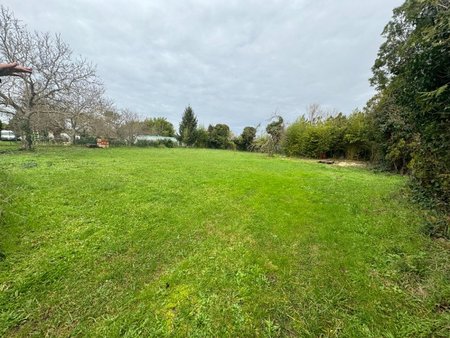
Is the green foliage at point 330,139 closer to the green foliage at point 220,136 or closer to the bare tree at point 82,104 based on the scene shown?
the green foliage at point 220,136

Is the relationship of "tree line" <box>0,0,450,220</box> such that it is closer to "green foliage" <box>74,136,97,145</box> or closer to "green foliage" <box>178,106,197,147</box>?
"green foliage" <box>74,136,97,145</box>

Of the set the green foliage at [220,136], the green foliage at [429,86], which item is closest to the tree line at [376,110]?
the green foliage at [429,86]

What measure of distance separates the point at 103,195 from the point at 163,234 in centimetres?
218

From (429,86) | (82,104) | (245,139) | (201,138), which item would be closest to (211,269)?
(429,86)

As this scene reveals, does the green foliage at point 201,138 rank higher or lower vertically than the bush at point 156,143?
higher

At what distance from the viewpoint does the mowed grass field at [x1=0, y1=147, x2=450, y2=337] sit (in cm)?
173

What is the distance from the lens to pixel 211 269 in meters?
2.41

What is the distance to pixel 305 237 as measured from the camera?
317 centimetres

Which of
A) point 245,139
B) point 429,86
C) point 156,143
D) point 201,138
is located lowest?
point 156,143

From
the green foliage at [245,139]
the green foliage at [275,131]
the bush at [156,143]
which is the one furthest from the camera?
the green foliage at [245,139]

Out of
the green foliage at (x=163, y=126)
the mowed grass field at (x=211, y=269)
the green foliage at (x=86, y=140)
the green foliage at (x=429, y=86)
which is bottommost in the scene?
the mowed grass field at (x=211, y=269)

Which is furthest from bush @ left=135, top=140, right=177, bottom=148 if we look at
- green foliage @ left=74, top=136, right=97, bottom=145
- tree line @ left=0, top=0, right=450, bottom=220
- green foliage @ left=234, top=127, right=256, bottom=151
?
green foliage @ left=234, top=127, right=256, bottom=151

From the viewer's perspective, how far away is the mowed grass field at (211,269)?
1731 mm

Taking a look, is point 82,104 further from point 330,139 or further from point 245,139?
point 245,139
